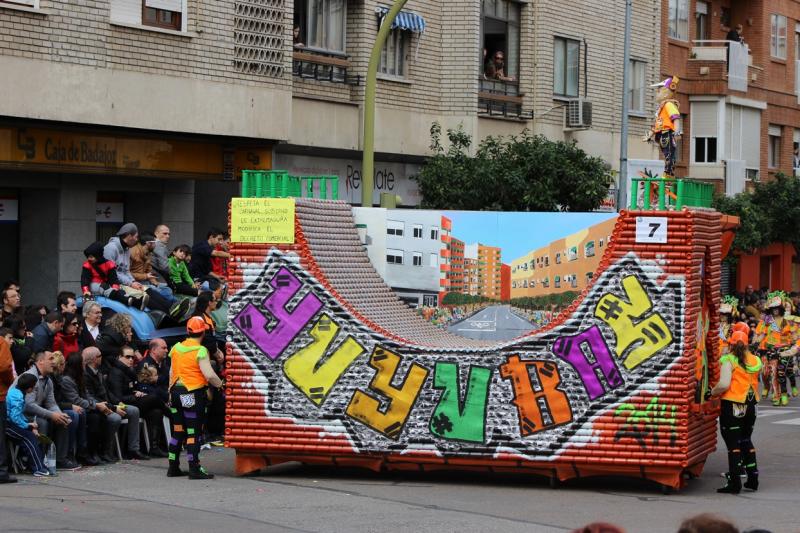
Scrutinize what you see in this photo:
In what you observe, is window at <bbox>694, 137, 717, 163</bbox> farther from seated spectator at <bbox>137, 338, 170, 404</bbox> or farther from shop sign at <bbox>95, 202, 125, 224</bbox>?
seated spectator at <bbox>137, 338, 170, 404</bbox>

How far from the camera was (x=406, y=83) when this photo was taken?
28.8 m

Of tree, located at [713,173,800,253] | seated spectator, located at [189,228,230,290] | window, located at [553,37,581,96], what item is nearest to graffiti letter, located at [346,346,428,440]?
seated spectator, located at [189,228,230,290]

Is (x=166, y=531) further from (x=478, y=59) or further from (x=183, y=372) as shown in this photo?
(x=478, y=59)

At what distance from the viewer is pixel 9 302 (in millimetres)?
16203

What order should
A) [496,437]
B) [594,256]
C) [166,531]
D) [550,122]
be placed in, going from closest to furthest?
[166,531], [496,437], [594,256], [550,122]

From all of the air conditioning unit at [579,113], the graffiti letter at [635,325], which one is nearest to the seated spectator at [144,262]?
the graffiti letter at [635,325]

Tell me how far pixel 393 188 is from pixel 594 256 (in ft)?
41.1

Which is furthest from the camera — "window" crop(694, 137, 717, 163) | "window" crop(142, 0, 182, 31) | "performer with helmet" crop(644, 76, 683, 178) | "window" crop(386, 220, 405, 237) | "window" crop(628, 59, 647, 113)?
"window" crop(694, 137, 717, 163)

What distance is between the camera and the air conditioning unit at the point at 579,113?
32.9 m

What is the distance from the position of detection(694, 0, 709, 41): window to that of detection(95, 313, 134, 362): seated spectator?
31046 millimetres

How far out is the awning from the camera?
28016mm

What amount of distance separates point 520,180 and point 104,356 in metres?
11.7

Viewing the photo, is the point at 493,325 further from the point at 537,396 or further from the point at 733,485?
the point at 733,485

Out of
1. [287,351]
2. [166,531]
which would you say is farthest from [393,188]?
[166,531]
